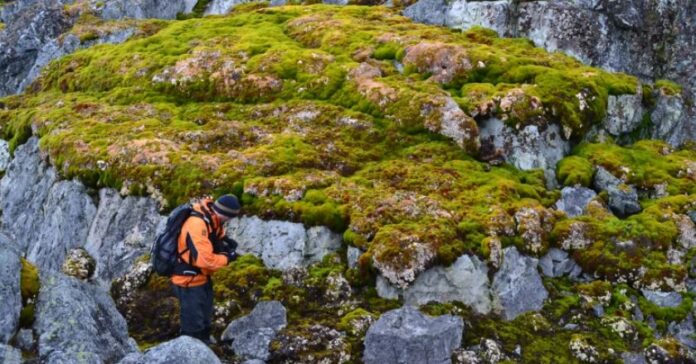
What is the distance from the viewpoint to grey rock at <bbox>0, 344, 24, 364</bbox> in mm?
10172

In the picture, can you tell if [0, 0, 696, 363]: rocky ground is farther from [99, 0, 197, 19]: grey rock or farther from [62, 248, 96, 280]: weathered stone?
[99, 0, 197, 19]: grey rock

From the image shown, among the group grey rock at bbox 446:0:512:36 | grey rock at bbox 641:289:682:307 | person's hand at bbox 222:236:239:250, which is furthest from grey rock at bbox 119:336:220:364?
grey rock at bbox 446:0:512:36

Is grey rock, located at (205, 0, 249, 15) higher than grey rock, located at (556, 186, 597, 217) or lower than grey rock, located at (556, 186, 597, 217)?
higher

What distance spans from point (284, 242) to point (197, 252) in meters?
5.19

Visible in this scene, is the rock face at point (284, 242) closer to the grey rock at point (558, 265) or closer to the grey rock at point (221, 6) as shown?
the grey rock at point (558, 265)

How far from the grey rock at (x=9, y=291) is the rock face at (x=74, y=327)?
1.30ft

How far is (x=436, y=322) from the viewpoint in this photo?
15672 mm

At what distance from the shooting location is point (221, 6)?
140 feet

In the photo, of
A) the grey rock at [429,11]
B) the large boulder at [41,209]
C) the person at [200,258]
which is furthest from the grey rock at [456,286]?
the grey rock at [429,11]

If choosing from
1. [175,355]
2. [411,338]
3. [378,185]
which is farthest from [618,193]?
[175,355]

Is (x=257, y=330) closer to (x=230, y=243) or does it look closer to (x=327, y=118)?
(x=230, y=243)

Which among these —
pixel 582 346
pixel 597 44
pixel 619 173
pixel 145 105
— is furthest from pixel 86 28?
pixel 582 346

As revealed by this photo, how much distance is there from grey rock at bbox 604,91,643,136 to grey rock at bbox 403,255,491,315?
10612 mm

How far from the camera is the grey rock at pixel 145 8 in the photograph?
42.7 m
